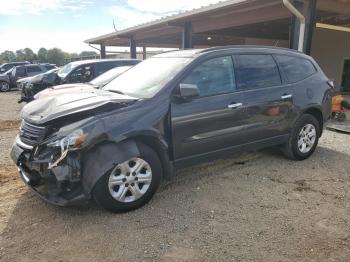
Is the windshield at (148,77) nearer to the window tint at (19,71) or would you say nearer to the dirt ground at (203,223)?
the dirt ground at (203,223)

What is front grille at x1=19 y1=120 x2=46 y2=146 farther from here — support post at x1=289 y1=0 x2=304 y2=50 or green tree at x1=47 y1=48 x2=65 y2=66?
green tree at x1=47 y1=48 x2=65 y2=66

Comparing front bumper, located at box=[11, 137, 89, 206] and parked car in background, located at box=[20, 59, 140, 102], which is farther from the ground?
parked car in background, located at box=[20, 59, 140, 102]

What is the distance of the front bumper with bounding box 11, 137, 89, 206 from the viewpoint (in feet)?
10.9

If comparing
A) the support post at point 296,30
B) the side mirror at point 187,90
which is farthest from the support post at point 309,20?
the side mirror at point 187,90

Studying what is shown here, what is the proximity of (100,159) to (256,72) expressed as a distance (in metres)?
2.58

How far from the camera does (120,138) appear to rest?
11.4 feet

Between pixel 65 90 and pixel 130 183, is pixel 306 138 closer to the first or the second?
pixel 130 183

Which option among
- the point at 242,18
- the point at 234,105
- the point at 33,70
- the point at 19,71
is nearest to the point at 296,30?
the point at 242,18

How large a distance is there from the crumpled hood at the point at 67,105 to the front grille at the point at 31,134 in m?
0.07

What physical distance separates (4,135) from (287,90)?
5977 mm

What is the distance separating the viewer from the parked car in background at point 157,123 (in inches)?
133

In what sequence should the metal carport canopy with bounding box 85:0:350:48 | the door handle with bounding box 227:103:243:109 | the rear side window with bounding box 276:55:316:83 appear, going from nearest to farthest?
the door handle with bounding box 227:103:243:109 < the rear side window with bounding box 276:55:316:83 < the metal carport canopy with bounding box 85:0:350:48

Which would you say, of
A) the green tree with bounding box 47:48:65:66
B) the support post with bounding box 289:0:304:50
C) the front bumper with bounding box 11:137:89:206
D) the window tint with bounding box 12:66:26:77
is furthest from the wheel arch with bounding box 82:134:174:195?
the green tree with bounding box 47:48:65:66

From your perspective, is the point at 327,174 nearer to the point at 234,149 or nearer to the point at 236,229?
the point at 234,149
